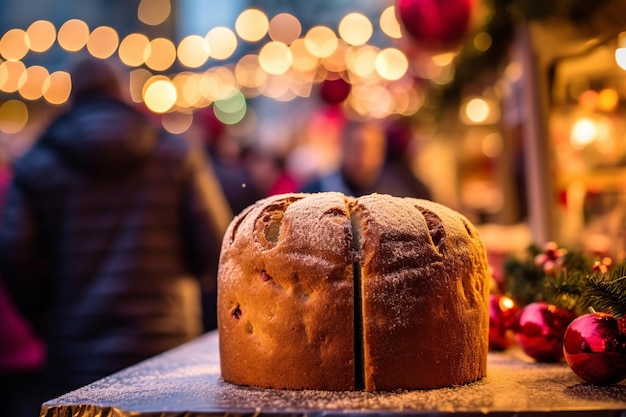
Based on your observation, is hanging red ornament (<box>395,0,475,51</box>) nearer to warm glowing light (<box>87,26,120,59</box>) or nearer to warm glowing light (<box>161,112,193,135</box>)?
warm glowing light (<box>87,26,120,59</box>)

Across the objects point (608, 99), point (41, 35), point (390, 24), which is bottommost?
point (608, 99)

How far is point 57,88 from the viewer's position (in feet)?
45.2

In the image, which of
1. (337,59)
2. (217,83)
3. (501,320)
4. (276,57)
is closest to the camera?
(501,320)

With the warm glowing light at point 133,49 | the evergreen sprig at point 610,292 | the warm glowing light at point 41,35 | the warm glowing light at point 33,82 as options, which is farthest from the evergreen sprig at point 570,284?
the warm glowing light at point 33,82

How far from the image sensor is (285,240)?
6.20 feet

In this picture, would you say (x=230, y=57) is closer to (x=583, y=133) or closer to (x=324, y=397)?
(x=583, y=133)

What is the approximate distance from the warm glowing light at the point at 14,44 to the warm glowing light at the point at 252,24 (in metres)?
4.09

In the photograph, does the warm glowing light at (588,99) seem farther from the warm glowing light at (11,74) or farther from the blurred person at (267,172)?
the warm glowing light at (11,74)

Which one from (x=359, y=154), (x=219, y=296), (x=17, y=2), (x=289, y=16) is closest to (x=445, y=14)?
(x=359, y=154)

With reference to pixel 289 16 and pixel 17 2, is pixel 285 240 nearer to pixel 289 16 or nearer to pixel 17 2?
pixel 289 16

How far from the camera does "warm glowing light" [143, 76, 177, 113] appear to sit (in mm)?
12414

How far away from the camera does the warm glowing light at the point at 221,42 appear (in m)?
11.3

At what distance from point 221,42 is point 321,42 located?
7.45ft

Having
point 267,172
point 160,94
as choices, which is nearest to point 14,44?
point 160,94
